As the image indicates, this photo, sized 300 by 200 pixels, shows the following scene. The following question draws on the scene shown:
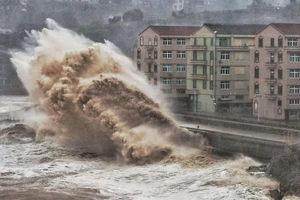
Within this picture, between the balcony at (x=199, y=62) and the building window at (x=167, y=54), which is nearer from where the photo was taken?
the balcony at (x=199, y=62)

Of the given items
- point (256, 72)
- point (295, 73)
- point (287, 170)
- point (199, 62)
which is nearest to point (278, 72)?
point (295, 73)

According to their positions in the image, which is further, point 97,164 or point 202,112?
point 202,112

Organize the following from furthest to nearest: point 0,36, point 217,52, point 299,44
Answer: point 0,36 → point 217,52 → point 299,44

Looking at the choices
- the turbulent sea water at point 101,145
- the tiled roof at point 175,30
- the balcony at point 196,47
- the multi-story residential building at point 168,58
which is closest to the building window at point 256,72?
the balcony at point 196,47

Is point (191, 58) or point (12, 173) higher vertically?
point (191, 58)

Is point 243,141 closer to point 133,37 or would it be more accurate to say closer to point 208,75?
point 208,75

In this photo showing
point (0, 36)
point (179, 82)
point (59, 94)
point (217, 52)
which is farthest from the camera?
point (0, 36)

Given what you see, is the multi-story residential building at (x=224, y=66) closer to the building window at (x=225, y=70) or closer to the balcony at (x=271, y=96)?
the building window at (x=225, y=70)

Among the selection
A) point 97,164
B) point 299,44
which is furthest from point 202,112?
point 97,164
